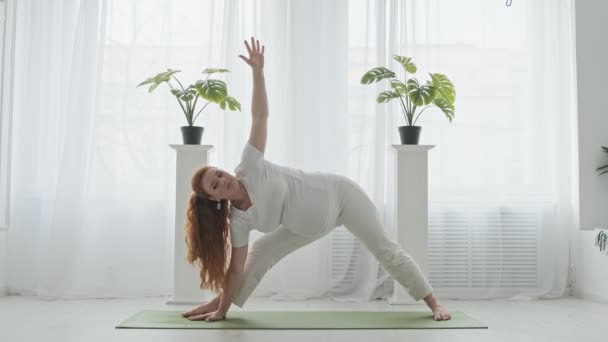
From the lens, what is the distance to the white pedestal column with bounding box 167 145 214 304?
3539 millimetres

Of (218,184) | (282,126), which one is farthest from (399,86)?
(218,184)

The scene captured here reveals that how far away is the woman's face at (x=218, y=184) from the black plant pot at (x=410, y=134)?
53.5 inches

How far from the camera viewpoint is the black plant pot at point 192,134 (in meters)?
3.54

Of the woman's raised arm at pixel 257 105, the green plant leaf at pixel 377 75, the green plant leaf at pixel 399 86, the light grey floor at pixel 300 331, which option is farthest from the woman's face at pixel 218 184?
the green plant leaf at pixel 399 86

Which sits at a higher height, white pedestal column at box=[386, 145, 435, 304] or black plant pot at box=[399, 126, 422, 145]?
black plant pot at box=[399, 126, 422, 145]

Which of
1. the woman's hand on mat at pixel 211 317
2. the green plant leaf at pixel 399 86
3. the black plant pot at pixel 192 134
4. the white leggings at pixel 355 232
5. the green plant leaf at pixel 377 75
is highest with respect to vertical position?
the green plant leaf at pixel 377 75

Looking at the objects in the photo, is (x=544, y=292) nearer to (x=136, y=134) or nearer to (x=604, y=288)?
(x=604, y=288)

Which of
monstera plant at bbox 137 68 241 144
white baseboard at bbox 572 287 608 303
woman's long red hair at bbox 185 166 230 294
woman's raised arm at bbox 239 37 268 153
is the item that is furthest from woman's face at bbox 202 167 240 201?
white baseboard at bbox 572 287 608 303

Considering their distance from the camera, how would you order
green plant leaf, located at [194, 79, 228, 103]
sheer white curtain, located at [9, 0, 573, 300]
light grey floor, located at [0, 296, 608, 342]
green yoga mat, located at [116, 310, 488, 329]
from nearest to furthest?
light grey floor, located at [0, 296, 608, 342] < green yoga mat, located at [116, 310, 488, 329] < green plant leaf, located at [194, 79, 228, 103] < sheer white curtain, located at [9, 0, 573, 300]

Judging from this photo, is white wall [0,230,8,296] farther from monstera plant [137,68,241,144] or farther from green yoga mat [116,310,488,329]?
monstera plant [137,68,241,144]

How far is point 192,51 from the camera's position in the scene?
4.01 m

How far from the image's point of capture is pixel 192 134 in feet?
11.6

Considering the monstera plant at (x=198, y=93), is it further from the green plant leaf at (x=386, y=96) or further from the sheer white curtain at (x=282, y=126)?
the green plant leaf at (x=386, y=96)

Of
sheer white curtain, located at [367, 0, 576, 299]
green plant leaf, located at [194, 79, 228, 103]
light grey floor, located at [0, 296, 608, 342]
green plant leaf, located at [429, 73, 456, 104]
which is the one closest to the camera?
light grey floor, located at [0, 296, 608, 342]
